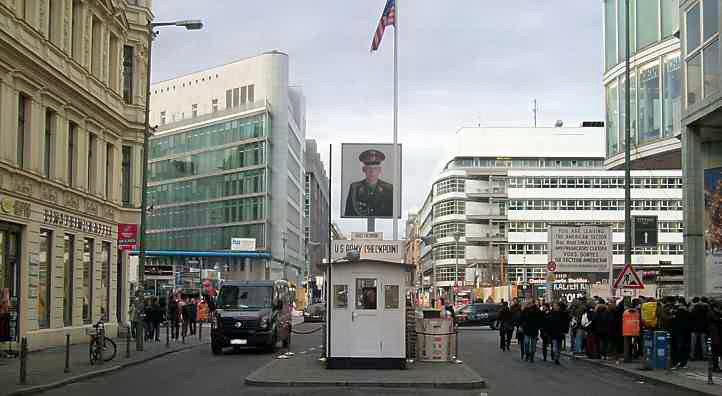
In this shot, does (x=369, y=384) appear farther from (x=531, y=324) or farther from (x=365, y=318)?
(x=531, y=324)

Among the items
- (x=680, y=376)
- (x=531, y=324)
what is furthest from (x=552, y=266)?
(x=680, y=376)

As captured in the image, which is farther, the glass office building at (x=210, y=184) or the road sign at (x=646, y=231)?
the glass office building at (x=210, y=184)

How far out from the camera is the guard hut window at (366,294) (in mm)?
22828

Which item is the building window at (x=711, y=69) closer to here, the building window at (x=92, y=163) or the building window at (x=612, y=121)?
the building window at (x=612, y=121)

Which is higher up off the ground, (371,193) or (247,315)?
(371,193)

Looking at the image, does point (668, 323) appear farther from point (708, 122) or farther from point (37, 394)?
point (37, 394)

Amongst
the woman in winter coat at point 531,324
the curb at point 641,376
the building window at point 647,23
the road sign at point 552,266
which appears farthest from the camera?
the building window at point 647,23

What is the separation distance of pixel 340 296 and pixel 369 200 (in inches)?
105

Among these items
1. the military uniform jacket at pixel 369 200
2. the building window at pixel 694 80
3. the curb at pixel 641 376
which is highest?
the building window at pixel 694 80

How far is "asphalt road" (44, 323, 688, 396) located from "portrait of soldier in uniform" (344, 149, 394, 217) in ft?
15.5

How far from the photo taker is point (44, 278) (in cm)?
3127

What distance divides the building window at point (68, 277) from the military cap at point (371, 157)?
45.5 feet

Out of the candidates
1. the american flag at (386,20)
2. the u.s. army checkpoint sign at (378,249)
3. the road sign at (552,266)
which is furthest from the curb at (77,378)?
the road sign at (552,266)

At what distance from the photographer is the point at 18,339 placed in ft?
92.2
